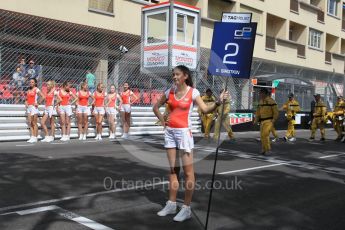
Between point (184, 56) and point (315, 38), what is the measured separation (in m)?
24.3

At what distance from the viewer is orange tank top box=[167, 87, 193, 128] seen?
5352 millimetres

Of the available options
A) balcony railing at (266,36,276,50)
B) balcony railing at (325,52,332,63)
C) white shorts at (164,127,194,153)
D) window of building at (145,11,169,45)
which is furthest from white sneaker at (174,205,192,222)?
balcony railing at (325,52,332,63)

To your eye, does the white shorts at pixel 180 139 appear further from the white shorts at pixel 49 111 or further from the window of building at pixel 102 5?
the window of building at pixel 102 5

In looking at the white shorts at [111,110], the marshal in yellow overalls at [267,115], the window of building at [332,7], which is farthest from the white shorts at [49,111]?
the window of building at [332,7]

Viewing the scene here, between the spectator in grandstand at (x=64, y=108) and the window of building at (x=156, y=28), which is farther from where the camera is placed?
the window of building at (x=156, y=28)

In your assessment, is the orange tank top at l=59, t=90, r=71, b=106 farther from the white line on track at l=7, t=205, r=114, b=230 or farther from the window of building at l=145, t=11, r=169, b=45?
the white line on track at l=7, t=205, r=114, b=230

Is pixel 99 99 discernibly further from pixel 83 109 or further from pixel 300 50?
pixel 300 50

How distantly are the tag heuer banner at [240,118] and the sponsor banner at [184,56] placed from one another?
9.23 ft

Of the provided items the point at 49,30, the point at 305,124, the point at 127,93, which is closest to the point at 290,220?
the point at 127,93

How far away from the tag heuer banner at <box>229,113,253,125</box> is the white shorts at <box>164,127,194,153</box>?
1431cm

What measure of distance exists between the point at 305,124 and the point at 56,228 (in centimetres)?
2127

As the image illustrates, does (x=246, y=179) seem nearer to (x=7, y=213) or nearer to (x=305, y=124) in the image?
(x=7, y=213)

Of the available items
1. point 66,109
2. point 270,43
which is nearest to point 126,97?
point 66,109

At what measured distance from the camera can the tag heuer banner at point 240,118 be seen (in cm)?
1961
